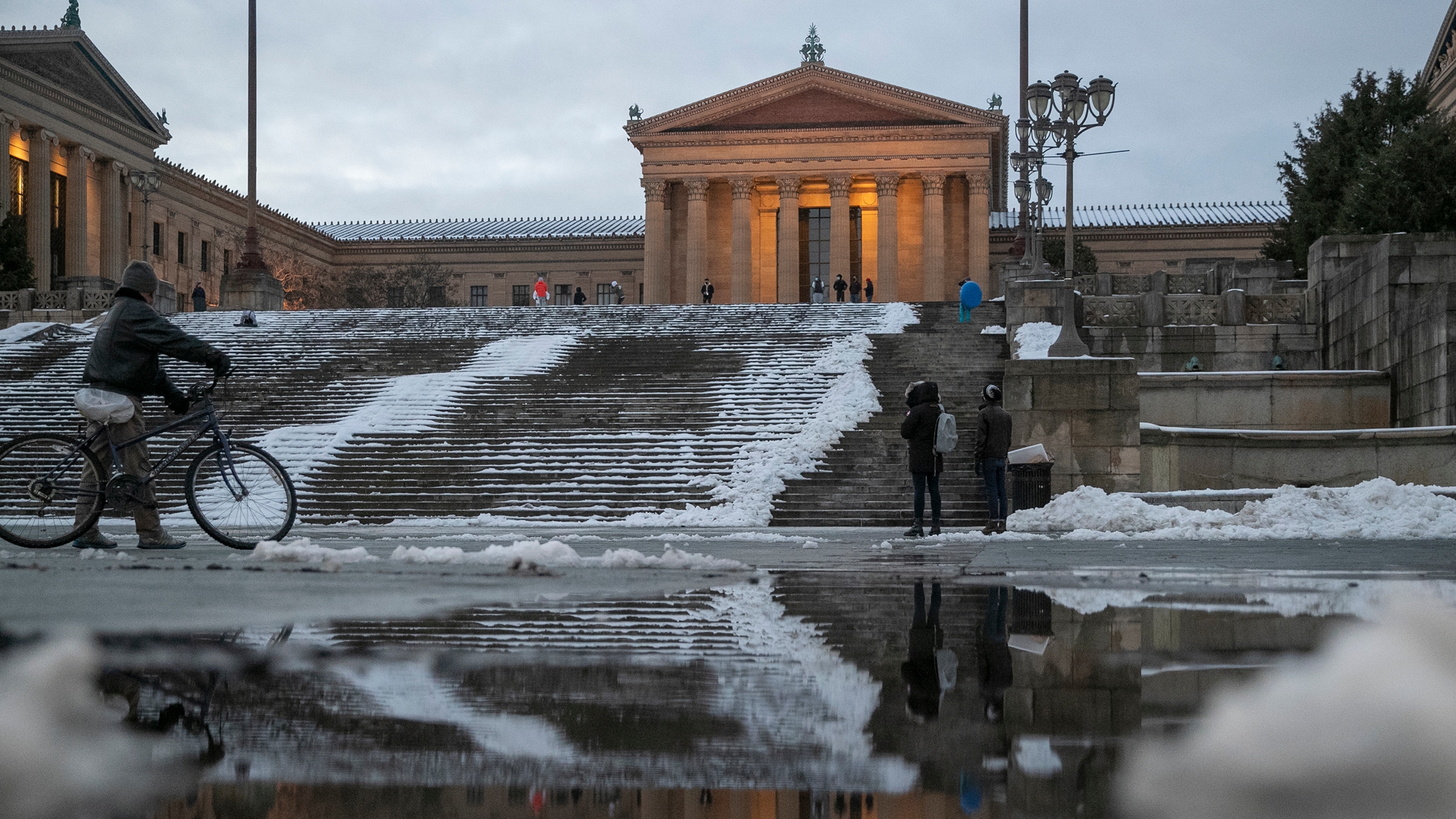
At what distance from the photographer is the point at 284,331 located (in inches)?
1178

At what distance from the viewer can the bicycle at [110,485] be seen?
331 inches

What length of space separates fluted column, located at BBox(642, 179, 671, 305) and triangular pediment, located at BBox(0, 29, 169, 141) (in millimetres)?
26547

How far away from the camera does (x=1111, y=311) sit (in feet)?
90.3

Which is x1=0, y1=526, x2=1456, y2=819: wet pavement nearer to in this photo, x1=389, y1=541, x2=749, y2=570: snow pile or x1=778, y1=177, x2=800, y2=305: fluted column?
x1=389, y1=541, x2=749, y2=570: snow pile

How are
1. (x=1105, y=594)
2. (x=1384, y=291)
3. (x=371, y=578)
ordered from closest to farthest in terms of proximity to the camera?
1. (x=1105, y=594)
2. (x=371, y=578)
3. (x=1384, y=291)

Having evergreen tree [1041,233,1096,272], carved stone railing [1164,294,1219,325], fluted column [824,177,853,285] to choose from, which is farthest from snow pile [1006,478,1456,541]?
fluted column [824,177,853,285]

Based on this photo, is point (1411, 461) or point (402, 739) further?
point (1411, 461)

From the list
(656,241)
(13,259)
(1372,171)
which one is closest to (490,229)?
(656,241)

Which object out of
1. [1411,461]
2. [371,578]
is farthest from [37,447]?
[1411,461]

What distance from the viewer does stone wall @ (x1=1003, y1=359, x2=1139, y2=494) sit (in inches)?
627

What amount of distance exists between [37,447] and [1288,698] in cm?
803

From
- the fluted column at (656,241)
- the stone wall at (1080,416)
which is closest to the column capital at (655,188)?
the fluted column at (656,241)

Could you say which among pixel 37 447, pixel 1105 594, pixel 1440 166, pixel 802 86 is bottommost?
pixel 1105 594

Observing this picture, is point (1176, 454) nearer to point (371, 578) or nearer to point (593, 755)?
point (371, 578)
